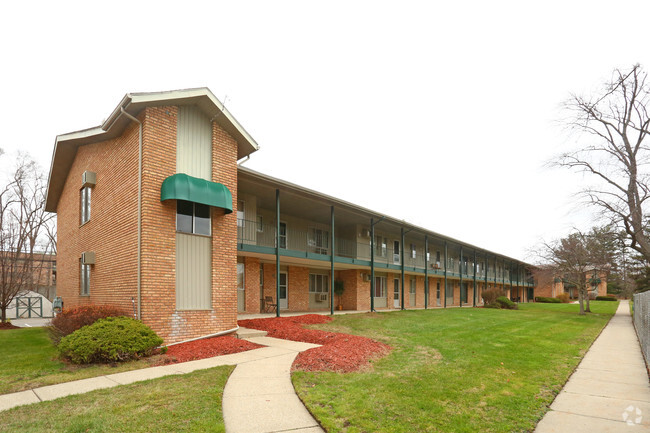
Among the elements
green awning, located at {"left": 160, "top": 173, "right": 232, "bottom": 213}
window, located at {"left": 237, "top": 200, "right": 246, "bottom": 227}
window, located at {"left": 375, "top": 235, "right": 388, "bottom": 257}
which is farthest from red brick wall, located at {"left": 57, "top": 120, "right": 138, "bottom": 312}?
window, located at {"left": 375, "top": 235, "right": 388, "bottom": 257}

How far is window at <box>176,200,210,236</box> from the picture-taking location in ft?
35.0

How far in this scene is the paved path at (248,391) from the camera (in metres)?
4.67

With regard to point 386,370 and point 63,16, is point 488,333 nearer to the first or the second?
Answer: point 386,370

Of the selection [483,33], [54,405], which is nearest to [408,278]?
[483,33]

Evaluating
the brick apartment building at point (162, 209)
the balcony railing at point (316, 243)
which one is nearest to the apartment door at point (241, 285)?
the balcony railing at point (316, 243)

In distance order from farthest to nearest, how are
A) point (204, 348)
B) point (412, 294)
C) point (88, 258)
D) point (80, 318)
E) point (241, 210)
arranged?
point (412, 294), point (241, 210), point (88, 258), point (80, 318), point (204, 348)

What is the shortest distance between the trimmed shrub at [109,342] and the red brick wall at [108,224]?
136 cm

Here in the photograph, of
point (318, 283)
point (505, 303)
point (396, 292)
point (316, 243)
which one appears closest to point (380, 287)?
point (396, 292)

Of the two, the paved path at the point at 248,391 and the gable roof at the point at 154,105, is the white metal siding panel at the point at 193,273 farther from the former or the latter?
the gable roof at the point at 154,105

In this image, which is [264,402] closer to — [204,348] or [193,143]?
[204,348]

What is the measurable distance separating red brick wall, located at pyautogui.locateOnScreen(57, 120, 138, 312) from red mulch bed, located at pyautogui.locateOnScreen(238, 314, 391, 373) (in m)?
4.27

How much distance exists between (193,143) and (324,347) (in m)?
6.57

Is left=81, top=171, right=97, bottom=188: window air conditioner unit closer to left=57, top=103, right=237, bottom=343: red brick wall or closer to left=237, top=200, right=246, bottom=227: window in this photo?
left=57, top=103, right=237, bottom=343: red brick wall

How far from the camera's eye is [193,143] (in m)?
11.2
